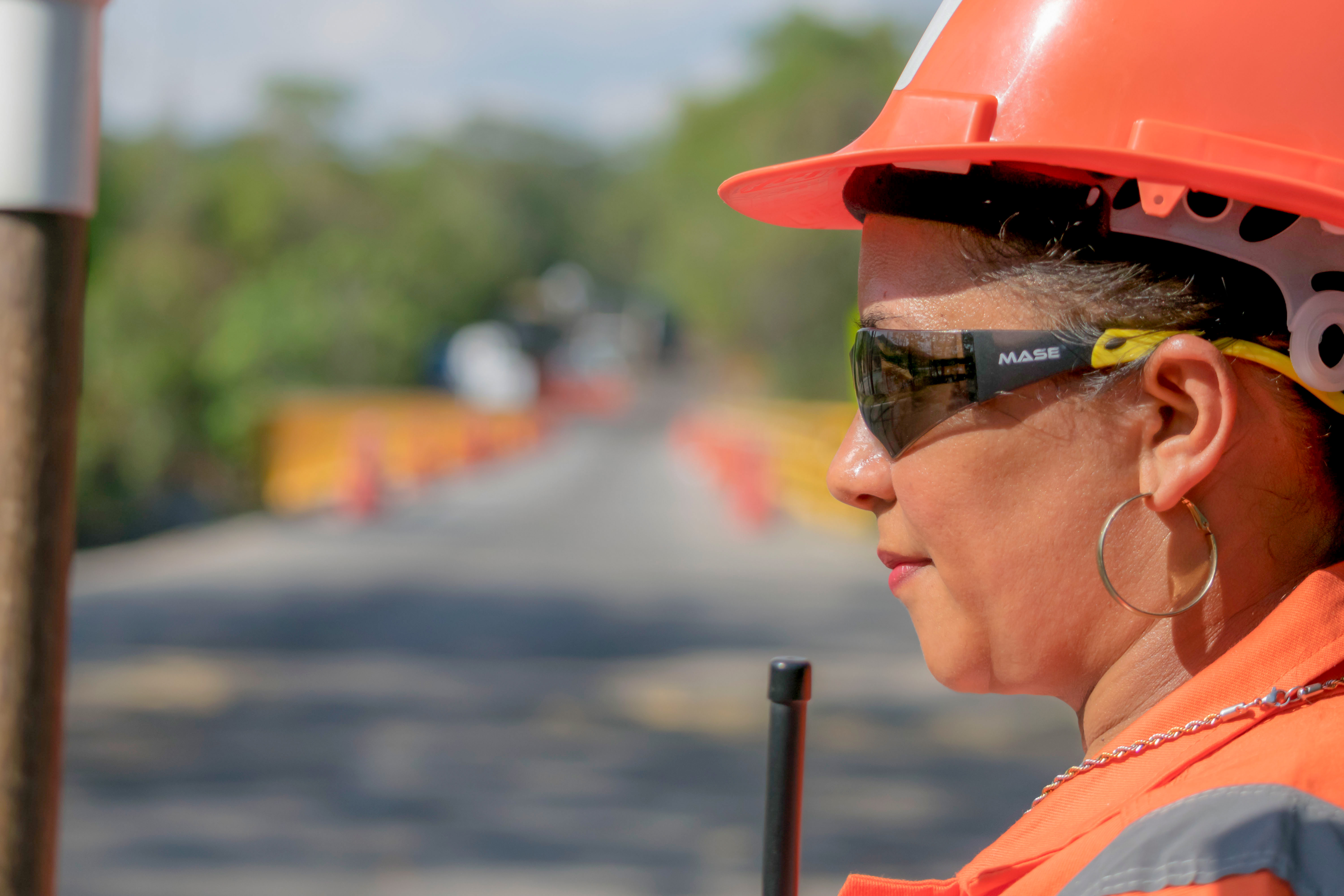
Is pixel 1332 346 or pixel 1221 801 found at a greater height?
pixel 1332 346

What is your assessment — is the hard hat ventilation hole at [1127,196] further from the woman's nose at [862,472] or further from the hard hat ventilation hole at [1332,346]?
the woman's nose at [862,472]

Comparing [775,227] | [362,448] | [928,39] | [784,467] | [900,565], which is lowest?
[900,565]

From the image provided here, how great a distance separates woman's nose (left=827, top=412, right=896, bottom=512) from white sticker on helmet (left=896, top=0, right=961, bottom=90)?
366mm

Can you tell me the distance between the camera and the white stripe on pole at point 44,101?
1374mm

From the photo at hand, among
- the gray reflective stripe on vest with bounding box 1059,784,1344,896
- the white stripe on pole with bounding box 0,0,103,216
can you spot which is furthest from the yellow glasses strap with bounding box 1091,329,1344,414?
the white stripe on pole with bounding box 0,0,103,216

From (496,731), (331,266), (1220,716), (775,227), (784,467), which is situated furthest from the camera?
(331,266)

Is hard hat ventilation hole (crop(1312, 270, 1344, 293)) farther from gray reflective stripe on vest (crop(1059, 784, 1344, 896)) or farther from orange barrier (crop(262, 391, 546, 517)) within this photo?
orange barrier (crop(262, 391, 546, 517))

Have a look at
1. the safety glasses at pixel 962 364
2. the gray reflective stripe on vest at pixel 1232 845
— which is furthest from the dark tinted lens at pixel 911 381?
the gray reflective stripe on vest at pixel 1232 845

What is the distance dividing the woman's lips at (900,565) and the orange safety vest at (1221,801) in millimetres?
245

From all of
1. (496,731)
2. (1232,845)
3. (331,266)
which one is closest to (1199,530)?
(1232,845)

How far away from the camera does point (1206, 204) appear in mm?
1213

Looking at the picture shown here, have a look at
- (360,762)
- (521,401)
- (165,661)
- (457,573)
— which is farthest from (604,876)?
(521,401)

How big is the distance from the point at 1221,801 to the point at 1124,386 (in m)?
0.39

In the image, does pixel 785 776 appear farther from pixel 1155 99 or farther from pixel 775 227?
pixel 775 227
